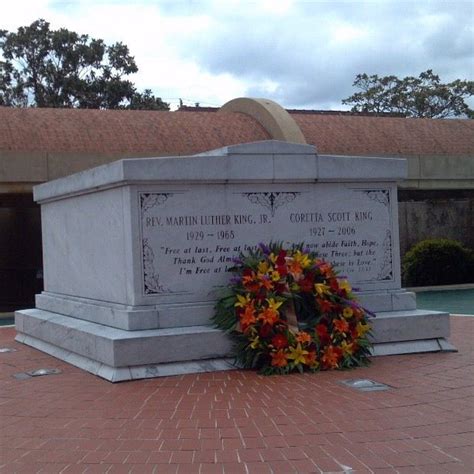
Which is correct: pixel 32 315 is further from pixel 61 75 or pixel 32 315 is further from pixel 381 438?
pixel 61 75

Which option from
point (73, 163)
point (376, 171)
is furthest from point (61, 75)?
point (376, 171)

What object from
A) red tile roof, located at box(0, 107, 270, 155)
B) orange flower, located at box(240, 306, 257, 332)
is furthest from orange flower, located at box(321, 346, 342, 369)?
red tile roof, located at box(0, 107, 270, 155)

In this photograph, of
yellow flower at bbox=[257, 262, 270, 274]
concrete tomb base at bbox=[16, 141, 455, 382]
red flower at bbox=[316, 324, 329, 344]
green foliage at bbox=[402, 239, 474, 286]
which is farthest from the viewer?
green foliage at bbox=[402, 239, 474, 286]

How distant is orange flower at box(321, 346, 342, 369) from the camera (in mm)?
7684

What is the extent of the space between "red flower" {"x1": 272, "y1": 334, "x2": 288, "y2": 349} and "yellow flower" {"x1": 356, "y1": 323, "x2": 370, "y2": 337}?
2.77 feet

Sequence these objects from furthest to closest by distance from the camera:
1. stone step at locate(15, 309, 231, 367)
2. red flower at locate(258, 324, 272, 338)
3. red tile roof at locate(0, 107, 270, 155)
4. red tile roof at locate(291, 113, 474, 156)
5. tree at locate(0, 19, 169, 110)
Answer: tree at locate(0, 19, 169, 110) → red tile roof at locate(291, 113, 474, 156) → red tile roof at locate(0, 107, 270, 155) → red flower at locate(258, 324, 272, 338) → stone step at locate(15, 309, 231, 367)

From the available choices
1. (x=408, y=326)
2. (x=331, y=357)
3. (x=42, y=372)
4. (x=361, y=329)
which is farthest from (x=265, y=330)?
(x=42, y=372)

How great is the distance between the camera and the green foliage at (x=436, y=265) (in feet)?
65.3

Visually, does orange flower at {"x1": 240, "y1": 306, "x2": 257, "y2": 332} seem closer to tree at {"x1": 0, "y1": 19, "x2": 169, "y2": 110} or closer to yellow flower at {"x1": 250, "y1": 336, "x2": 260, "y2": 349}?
yellow flower at {"x1": 250, "y1": 336, "x2": 260, "y2": 349}

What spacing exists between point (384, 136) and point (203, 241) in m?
14.1

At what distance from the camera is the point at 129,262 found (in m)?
8.17

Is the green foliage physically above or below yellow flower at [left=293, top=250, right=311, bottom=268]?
below

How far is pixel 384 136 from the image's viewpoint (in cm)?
2138

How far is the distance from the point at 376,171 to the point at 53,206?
4.85 m
